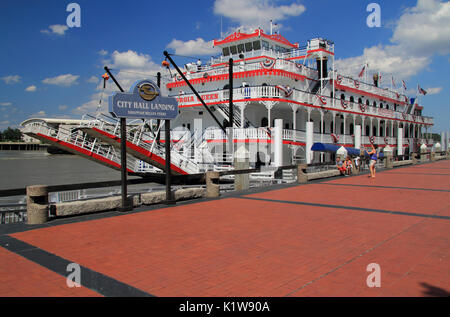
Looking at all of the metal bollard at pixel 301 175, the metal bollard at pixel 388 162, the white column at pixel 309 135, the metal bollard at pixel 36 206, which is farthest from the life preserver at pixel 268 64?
the metal bollard at pixel 36 206

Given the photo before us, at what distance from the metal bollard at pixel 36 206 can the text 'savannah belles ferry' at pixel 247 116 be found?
30.5 feet

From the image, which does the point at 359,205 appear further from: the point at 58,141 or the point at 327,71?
the point at 327,71

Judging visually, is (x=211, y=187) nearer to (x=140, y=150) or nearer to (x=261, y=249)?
(x=261, y=249)

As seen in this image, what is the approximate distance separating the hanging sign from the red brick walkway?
268 centimetres

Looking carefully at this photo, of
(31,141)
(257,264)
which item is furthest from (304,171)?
(31,141)

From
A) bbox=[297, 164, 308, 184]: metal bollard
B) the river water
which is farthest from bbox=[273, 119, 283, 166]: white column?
the river water

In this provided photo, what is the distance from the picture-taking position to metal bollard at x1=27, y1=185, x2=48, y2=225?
817 centimetres

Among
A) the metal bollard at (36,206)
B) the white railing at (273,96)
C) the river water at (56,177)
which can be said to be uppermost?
the white railing at (273,96)

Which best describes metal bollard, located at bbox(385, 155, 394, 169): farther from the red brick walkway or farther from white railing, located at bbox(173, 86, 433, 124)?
the red brick walkway

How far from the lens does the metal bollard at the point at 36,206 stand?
8172 millimetres

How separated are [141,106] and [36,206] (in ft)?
12.2

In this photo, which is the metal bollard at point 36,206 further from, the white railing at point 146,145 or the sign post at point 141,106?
the white railing at point 146,145

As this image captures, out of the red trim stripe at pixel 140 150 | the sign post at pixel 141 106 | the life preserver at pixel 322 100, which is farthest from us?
the life preserver at pixel 322 100

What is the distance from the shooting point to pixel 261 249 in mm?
6211
